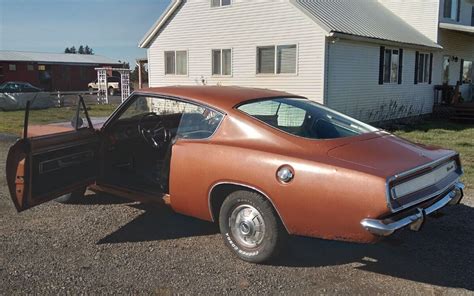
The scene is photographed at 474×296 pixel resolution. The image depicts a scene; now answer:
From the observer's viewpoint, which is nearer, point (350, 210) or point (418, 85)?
point (350, 210)

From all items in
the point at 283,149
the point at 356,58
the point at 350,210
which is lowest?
the point at 350,210

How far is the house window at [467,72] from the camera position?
21859 mm

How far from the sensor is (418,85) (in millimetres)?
18391

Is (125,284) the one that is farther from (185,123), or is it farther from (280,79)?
(280,79)

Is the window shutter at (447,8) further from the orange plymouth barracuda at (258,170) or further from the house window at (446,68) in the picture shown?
the orange plymouth barracuda at (258,170)

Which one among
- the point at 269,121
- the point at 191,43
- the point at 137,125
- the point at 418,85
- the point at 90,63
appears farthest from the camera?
the point at 90,63

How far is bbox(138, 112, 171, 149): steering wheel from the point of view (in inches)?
206

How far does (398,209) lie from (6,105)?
80.6 ft

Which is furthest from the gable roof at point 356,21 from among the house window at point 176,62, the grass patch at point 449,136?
the grass patch at point 449,136

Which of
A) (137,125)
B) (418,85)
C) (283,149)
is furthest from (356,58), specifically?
(283,149)

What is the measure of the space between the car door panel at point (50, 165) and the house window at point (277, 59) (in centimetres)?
1040

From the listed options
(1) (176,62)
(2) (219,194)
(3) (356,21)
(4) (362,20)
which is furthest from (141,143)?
(1) (176,62)

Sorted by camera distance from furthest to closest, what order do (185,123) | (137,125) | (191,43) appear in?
(191,43), (137,125), (185,123)

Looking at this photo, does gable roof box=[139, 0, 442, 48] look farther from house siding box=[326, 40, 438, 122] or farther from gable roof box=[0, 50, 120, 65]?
gable roof box=[0, 50, 120, 65]
